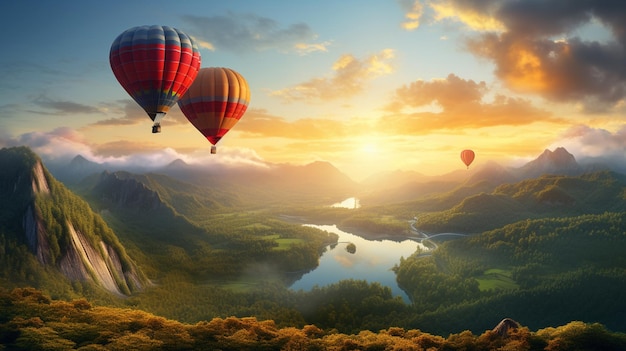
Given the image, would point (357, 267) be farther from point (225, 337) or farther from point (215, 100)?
point (225, 337)

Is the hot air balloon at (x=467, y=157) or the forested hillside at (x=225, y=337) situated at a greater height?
the hot air balloon at (x=467, y=157)

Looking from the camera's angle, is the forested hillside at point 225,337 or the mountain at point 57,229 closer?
the forested hillside at point 225,337

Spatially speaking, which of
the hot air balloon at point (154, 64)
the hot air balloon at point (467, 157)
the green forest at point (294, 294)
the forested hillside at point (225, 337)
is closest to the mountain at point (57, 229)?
the green forest at point (294, 294)

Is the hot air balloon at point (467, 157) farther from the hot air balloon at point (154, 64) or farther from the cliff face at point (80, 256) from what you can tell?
the cliff face at point (80, 256)

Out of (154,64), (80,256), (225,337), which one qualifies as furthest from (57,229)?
(225,337)

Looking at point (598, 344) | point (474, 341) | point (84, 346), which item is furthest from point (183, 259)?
point (598, 344)

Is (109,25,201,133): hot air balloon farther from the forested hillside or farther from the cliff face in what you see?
the cliff face
